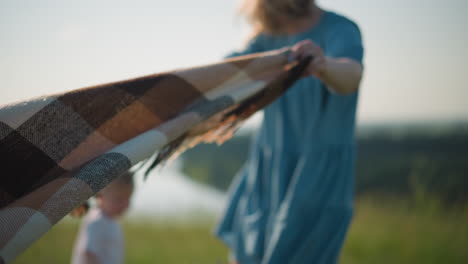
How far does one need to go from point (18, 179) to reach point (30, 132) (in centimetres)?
12

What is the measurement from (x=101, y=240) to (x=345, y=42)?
147 centimetres

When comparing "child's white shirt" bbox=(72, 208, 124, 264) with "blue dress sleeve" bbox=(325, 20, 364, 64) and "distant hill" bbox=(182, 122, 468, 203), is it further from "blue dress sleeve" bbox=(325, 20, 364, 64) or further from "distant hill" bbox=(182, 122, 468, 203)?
"distant hill" bbox=(182, 122, 468, 203)

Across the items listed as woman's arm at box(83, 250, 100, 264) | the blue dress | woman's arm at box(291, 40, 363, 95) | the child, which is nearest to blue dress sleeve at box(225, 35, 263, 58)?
the blue dress

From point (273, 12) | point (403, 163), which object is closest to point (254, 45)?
point (273, 12)

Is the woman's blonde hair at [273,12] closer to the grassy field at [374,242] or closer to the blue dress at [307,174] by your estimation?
the blue dress at [307,174]

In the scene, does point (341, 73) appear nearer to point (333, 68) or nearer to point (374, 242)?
point (333, 68)

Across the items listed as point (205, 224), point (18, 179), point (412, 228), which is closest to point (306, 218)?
point (18, 179)

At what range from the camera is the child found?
1857 millimetres

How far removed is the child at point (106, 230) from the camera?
1857 millimetres

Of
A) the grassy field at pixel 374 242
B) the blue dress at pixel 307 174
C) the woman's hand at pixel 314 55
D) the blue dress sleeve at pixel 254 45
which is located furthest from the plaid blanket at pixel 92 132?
the grassy field at pixel 374 242

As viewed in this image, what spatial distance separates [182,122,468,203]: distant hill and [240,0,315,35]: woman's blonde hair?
2.33 m

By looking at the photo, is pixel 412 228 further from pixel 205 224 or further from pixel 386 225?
pixel 205 224

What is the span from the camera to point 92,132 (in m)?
1.03

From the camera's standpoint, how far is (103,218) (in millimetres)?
1958
